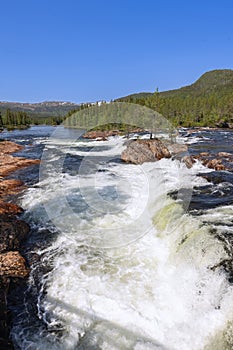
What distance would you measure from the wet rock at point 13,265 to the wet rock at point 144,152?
19257 millimetres

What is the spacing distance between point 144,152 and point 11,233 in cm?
1945

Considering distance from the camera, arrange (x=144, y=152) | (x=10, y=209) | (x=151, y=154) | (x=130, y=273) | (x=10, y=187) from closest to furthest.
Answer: (x=130, y=273), (x=10, y=209), (x=10, y=187), (x=144, y=152), (x=151, y=154)

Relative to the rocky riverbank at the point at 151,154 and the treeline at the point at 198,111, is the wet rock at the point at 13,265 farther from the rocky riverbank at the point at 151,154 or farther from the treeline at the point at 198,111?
the treeline at the point at 198,111

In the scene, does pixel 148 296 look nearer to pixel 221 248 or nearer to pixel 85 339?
pixel 85 339

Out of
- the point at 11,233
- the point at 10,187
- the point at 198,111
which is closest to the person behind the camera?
the point at 11,233

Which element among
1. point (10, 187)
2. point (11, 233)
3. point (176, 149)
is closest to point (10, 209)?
point (11, 233)

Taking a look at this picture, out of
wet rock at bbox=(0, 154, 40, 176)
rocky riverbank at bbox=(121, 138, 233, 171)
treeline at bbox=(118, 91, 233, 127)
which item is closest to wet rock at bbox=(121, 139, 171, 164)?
rocky riverbank at bbox=(121, 138, 233, 171)

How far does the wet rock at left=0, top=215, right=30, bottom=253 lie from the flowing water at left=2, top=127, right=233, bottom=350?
0.46 meters

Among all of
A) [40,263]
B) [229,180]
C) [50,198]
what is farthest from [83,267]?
[229,180]

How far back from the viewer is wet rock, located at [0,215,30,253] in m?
8.86

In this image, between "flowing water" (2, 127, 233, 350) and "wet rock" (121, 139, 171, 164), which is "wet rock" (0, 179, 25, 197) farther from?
"wet rock" (121, 139, 171, 164)

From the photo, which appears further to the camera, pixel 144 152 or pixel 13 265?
pixel 144 152

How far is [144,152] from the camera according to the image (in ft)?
87.5

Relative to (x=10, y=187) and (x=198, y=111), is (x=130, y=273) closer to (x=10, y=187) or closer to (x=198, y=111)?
(x=10, y=187)
